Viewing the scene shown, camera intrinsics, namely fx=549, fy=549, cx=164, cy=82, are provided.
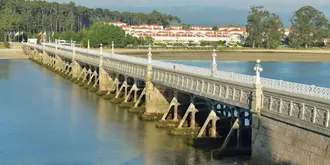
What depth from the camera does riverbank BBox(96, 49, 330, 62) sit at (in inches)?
5738

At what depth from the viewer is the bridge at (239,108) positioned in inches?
936

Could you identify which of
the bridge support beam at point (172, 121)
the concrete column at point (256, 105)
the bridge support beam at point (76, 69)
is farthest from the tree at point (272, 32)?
the concrete column at point (256, 105)

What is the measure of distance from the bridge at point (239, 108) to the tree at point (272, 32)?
138 metres

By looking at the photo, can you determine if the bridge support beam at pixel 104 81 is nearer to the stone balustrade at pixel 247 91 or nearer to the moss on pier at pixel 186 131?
the stone balustrade at pixel 247 91

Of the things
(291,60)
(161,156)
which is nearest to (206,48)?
(291,60)

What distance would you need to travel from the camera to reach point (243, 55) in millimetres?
158375

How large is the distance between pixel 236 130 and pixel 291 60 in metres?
119

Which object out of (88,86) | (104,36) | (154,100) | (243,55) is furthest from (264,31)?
(154,100)

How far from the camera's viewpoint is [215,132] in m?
33.7

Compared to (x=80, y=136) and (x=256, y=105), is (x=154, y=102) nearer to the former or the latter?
(x=80, y=136)

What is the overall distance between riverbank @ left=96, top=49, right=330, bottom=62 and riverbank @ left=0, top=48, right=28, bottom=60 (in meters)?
23.4

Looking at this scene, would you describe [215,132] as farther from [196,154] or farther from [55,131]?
[55,131]

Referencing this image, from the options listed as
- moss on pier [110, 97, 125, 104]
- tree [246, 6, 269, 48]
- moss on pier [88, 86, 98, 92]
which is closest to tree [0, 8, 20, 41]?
tree [246, 6, 269, 48]

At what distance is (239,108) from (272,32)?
16408cm
